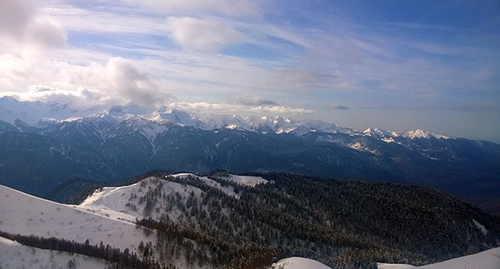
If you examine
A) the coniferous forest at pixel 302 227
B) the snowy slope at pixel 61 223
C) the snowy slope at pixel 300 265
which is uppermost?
the snowy slope at pixel 300 265

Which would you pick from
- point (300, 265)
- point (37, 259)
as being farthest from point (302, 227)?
point (37, 259)

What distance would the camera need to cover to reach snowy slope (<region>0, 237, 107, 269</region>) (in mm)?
57156

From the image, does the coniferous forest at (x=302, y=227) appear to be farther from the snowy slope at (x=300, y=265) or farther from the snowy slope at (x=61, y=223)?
the snowy slope at (x=300, y=265)

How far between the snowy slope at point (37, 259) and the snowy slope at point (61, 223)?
1186cm

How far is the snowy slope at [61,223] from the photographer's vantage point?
7706cm

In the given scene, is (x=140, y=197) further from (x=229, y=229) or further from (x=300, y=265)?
(x=300, y=265)

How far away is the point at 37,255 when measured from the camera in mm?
60500

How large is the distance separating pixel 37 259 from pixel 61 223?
24376 millimetres

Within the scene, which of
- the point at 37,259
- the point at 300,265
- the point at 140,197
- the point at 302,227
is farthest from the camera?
the point at 140,197

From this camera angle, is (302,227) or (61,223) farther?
(302,227)

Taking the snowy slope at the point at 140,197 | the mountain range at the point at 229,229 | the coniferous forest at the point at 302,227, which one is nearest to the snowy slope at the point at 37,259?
the mountain range at the point at 229,229

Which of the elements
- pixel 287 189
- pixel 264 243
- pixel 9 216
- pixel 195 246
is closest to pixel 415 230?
pixel 287 189

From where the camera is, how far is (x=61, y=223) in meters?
82.4

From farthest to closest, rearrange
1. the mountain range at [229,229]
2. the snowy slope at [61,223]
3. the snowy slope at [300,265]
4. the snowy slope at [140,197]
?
the snowy slope at [140,197] < the snowy slope at [61,223] < the mountain range at [229,229] < the snowy slope at [300,265]
